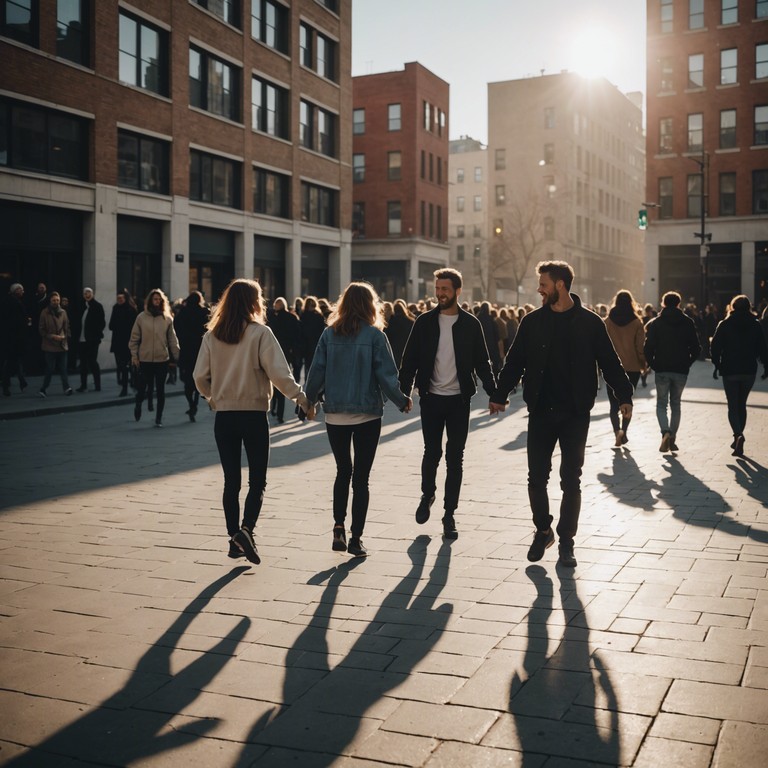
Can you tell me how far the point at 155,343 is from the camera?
1516cm

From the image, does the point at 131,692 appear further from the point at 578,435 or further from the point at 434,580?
the point at 578,435

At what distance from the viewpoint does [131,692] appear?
419 centimetres

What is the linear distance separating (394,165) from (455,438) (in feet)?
165

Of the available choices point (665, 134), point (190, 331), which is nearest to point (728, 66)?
point (665, 134)

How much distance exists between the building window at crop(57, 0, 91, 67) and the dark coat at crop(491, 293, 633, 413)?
22012 millimetres

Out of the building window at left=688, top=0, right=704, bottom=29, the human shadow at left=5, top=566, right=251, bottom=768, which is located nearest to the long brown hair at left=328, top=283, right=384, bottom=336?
the human shadow at left=5, top=566, right=251, bottom=768

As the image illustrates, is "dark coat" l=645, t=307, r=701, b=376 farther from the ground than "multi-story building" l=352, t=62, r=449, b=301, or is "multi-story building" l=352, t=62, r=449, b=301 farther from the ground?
"multi-story building" l=352, t=62, r=449, b=301

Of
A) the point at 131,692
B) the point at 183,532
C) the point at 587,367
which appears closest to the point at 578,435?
the point at 587,367

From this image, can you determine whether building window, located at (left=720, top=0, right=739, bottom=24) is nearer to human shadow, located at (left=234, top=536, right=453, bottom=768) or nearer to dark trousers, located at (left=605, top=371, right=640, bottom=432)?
A: dark trousers, located at (left=605, top=371, right=640, bottom=432)

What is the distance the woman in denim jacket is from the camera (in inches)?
269

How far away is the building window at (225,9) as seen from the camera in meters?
32.2

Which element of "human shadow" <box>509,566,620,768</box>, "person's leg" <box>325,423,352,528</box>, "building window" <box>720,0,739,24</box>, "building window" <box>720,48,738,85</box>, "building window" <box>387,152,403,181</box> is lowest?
"human shadow" <box>509,566,620,768</box>

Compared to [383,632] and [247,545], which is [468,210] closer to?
[247,545]

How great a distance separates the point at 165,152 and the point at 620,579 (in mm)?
26520
